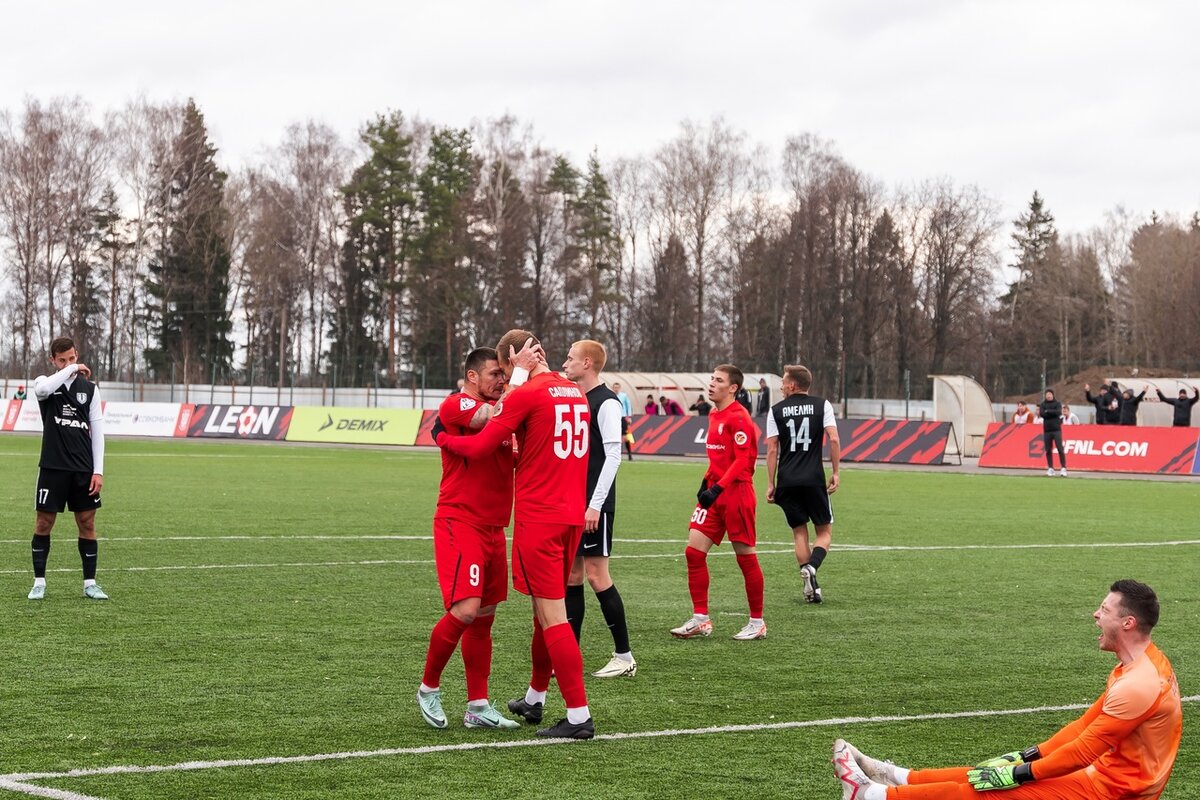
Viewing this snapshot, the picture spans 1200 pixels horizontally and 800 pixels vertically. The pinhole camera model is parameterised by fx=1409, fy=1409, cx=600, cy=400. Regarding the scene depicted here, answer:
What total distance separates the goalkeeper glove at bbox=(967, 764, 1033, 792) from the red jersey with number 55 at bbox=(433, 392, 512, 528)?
273cm

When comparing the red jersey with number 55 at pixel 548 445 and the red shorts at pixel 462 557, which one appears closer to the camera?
the red jersey with number 55 at pixel 548 445

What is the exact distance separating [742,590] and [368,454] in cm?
2669

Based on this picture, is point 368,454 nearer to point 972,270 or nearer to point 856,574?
point 856,574

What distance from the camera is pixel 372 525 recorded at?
17.8 meters

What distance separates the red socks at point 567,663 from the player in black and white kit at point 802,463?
210 inches

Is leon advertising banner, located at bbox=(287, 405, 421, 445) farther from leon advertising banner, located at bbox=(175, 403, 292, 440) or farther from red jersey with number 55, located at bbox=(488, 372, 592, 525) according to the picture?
red jersey with number 55, located at bbox=(488, 372, 592, 525)

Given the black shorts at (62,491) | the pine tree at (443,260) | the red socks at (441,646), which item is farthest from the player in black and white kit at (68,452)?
the pine tree at (443,260)

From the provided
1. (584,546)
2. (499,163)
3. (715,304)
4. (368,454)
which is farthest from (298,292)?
(584,546)

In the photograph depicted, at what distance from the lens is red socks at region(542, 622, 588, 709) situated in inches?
263

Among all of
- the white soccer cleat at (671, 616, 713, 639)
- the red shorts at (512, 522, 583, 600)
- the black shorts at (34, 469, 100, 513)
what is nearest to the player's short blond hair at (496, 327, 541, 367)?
the red shorts at (512, 522, 583, 600)

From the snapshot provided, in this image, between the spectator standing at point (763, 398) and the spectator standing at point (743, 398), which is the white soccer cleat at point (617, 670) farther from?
the spectator standing at point (763, 398)

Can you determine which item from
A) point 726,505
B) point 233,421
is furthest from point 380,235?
point 726,505

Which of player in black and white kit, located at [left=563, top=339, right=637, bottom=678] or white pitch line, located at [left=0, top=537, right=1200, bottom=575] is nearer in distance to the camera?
player in black and white kit, located at [left=563, top=339, right=637, bottom=678]

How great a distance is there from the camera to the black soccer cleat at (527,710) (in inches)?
283
